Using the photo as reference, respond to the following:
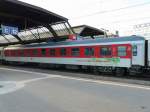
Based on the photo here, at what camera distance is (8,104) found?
8055 millimetres

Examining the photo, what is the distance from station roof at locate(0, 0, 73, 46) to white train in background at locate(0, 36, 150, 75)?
4.56 meters

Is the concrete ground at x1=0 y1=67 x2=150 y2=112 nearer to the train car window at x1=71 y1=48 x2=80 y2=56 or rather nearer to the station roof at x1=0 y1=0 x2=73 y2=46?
the train car window at x1=71 y1=48 x2=80 y2=56

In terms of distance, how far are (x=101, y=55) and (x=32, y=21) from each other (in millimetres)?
16053

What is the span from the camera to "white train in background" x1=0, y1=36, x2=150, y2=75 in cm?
1531

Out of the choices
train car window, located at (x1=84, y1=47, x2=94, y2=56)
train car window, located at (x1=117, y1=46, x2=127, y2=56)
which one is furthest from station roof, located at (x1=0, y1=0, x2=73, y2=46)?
train car window, located at (x1=117, y1=46, x2=127, y2=56)

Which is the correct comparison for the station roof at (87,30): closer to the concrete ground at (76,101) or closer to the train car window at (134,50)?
the train car window at (134,50)

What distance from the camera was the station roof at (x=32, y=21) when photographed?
2407 cm

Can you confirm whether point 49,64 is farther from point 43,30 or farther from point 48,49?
point 43,30

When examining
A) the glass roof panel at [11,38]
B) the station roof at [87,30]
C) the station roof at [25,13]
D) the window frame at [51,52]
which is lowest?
the window frame at [51,52]

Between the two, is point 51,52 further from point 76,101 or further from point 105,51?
point 76,101

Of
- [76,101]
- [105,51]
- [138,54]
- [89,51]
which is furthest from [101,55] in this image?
[76,101]

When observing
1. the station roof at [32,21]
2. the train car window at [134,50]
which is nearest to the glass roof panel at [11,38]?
the station roof at [32,21]

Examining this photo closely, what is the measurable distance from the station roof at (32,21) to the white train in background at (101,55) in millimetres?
4561

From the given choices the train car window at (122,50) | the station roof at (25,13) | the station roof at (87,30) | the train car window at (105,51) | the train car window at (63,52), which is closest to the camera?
the train car window at (122,50)
